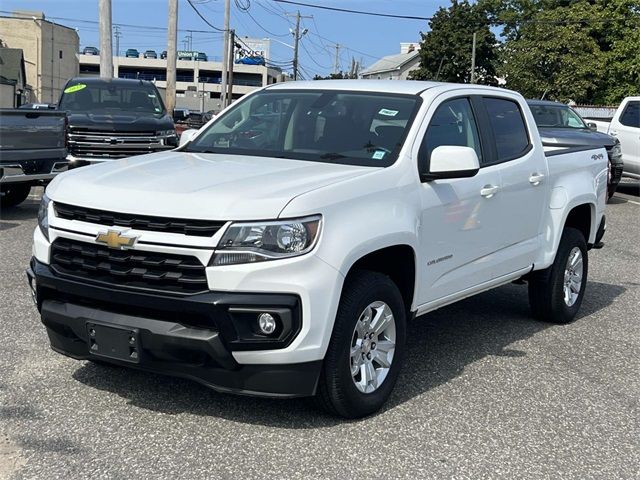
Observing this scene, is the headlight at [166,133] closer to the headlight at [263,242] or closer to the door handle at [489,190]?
the door handle at [489,190]

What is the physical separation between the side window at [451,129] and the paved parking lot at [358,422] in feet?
4.66

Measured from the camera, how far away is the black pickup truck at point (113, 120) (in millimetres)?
12547

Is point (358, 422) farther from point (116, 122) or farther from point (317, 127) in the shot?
point (116, 122)

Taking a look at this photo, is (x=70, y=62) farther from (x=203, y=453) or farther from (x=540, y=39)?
(x=203, y=453)

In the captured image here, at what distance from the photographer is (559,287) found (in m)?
6.36

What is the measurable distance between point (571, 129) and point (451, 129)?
409 inches

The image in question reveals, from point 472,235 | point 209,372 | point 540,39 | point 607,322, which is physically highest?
point 540,39

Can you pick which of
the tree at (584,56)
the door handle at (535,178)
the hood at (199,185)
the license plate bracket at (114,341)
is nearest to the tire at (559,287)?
the door handle at (535,178)

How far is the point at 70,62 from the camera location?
3415 inches

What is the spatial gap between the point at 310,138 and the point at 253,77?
117 meters

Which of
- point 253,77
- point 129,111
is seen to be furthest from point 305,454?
point 253,77

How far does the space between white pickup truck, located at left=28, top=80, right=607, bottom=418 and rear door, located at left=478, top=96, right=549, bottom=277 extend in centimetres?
4

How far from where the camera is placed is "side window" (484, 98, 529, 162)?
5.65m

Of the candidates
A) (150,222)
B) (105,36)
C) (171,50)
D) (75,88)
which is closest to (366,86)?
(150,222)
